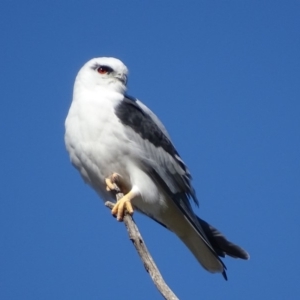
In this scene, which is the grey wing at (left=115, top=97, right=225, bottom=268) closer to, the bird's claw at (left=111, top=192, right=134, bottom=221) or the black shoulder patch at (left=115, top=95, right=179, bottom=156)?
the black shoulder patch at (left=115, top=95, right=179, bottom=156)

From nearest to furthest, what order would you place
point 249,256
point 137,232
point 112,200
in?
point 137,232
point 249,256
point 112,200

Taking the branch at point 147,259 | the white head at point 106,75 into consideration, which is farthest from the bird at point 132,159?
the branch at point 147,259

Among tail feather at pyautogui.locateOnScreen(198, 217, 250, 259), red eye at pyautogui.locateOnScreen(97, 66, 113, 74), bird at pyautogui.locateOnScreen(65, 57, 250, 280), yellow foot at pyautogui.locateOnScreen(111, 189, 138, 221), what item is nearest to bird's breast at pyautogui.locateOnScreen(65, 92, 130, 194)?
bird at pyautogui.locateOnScreen(65, 57, 250, 280)

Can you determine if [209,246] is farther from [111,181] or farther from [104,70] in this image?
[104,70]

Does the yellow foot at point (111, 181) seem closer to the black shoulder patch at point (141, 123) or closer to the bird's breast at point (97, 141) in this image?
the bird's breast at point (97, 141)

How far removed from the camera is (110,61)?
7391 millimetres

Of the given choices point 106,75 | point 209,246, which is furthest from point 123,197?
point 106,75

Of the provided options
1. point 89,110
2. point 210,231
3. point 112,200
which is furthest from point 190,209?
point 89,110

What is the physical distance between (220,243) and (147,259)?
165 cm

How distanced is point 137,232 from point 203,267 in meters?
1.63

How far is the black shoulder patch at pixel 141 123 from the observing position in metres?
6.79

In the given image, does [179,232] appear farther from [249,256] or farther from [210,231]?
[249,256]

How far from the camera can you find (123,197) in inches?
255

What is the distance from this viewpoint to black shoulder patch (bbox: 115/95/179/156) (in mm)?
6789
